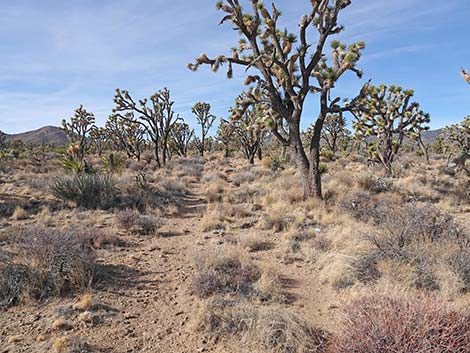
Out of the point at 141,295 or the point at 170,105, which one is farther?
the point at 170,105

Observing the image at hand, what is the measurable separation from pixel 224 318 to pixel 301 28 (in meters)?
8.72

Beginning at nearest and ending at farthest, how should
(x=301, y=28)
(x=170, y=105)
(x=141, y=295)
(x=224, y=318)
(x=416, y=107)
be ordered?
(x=224, y=318) → (x=141, y=295) → (x=301, y=28) → (x=416, y=107) → (x=170, y=105)

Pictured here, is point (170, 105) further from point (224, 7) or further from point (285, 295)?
point (285, 295)

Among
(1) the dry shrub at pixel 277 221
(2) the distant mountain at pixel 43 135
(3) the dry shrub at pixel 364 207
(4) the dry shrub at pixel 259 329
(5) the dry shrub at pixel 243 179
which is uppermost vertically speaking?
(2) the distant mountain at pixel 43 135

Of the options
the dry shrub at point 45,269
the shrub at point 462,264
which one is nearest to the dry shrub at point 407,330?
the shrub at point 462,264

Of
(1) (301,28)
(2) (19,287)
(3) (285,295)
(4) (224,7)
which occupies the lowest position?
(3) (285,295)

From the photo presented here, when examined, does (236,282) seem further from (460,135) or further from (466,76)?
(460,135)

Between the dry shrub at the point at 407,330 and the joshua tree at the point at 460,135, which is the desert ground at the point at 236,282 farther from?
the joshua tree at the point at 460,135

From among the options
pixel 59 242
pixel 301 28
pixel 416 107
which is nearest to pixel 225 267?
pixel 59 242

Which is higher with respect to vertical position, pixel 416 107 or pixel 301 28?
pixel 301 28

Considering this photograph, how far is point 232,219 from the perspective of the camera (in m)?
8.88

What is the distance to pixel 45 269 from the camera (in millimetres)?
4867

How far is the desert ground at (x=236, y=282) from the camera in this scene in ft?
11.4

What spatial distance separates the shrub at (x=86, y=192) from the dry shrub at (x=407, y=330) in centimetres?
890
